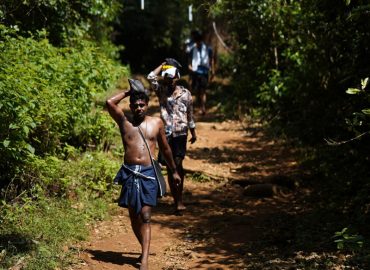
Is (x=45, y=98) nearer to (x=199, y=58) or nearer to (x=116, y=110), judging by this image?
(x=116, y=110)

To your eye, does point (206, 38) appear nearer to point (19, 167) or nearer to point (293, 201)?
point (293, 201)

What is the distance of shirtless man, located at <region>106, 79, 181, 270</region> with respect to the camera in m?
5.41

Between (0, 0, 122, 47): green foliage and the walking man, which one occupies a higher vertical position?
(0, 0, 122, 47): green foliage

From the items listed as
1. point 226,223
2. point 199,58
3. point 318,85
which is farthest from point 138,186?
point 199,58

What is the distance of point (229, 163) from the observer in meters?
10.4

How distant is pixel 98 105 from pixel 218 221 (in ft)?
10.5

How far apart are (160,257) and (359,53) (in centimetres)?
340

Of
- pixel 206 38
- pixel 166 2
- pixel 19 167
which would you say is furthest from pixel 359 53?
pixel 166 2

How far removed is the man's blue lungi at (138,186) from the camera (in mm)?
5398

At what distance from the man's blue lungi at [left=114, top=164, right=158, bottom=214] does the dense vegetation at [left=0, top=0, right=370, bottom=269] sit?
0.87 metres

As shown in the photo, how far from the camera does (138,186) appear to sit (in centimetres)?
541

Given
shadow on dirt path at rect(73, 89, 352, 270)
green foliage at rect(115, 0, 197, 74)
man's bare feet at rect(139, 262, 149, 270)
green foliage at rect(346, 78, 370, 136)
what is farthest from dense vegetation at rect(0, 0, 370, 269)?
green foliage at rect(115, 0, 197, 74)

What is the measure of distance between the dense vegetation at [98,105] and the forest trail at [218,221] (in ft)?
1.37

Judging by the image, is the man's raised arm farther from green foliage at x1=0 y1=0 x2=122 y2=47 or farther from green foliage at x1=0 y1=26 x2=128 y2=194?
green foliage at x1=0 y1=0 x2=122 y2=47
